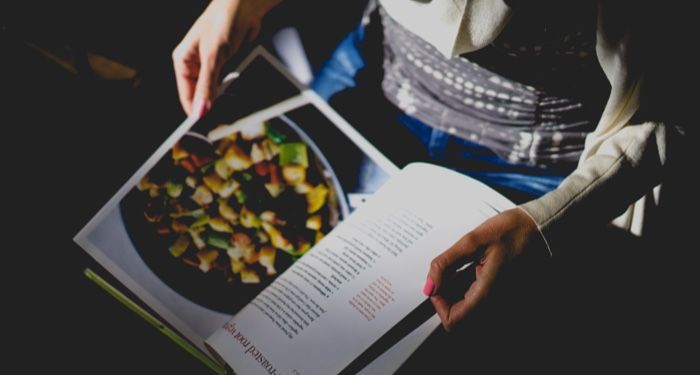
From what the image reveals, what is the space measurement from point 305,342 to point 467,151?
393 mm

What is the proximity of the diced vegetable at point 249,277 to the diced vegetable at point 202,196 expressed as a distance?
0.37 ft

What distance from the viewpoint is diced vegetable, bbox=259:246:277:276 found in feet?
2.47

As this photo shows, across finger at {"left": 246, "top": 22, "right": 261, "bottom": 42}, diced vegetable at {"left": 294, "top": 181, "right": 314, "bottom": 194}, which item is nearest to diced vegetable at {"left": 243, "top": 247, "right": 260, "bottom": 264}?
diced vegetable at {"left": 294, "top": 181, "right": 314, "bottom": 194}

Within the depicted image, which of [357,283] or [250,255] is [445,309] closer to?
[357,283]

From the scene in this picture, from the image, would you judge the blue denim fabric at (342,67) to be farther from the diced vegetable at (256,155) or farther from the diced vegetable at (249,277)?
the diced vegetable at (249,277)

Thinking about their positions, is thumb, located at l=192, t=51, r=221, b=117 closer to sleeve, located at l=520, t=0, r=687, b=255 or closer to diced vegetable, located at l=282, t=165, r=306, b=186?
diced vegetable, located at l=282, t=165, r=306, b=186

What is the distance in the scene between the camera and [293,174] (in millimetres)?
771

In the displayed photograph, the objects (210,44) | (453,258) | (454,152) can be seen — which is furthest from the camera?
(454,152)

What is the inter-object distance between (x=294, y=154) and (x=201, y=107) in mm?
149

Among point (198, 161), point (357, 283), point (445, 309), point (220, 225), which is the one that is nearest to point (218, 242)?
point (220, 225)

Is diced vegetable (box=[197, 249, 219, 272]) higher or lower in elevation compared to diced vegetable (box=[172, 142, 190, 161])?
lower

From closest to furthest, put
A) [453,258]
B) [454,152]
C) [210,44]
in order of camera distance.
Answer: [453,258], [210,44], [454,152]

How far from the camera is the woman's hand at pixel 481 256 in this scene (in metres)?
0.58

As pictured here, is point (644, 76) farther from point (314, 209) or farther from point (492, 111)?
point (314, 209)
